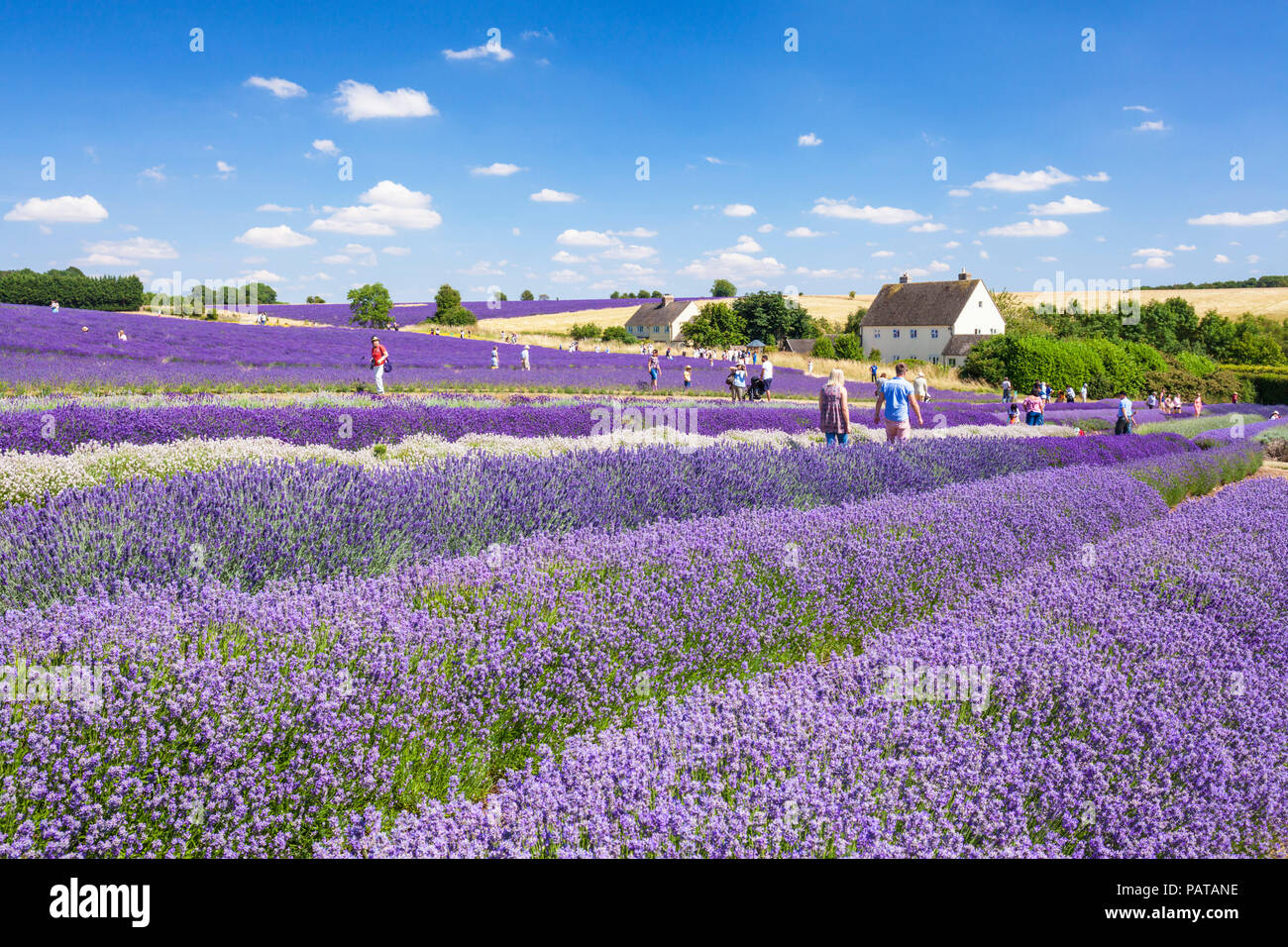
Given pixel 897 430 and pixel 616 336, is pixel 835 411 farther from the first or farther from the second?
pixel 616 336

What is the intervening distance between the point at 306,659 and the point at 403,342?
33.7 metres

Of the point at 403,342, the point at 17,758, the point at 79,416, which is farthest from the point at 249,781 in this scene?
the point at 403,342

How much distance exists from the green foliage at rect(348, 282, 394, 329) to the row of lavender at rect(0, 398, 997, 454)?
45.7m

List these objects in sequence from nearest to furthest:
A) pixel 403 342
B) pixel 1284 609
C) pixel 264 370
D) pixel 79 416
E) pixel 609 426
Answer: pixel 1284 609
pixel 79 416
pixel 609 426
pixel 264 370
pixel 403 342

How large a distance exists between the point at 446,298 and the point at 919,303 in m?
37.1

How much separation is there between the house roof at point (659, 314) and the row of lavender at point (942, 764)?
73.1 m

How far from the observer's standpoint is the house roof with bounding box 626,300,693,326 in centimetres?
7500

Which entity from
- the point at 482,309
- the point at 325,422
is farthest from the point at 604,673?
the point at 482,309

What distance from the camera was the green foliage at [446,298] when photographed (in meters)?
58.9

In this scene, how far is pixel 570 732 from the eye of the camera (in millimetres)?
2576

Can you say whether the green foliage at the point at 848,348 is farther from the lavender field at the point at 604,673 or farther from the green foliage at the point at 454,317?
the lavender field at the point at 604,673

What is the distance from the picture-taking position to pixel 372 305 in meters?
54.8

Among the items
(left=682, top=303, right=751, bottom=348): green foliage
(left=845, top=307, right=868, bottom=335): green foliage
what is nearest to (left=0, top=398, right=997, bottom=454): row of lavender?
(left=682, top=303, right=751, bottom=348): green foliage
